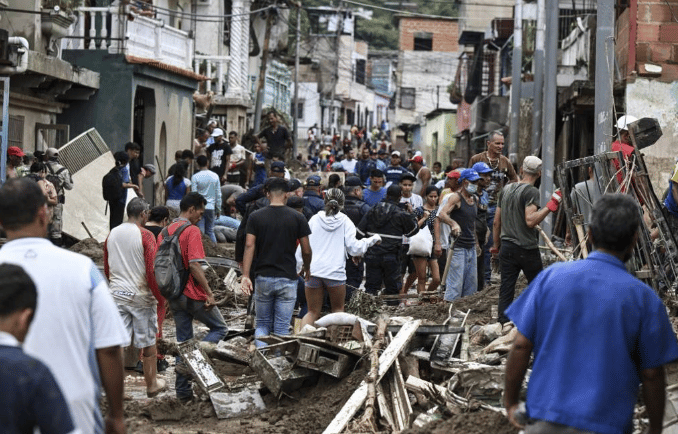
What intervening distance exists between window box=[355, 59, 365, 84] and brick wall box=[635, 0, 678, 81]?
237ft

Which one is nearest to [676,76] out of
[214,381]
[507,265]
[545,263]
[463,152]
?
[545,263]

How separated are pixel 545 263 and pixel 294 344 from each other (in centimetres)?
419

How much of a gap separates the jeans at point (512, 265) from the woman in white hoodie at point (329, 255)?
4.74 ft

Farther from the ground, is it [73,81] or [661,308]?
[73,81]

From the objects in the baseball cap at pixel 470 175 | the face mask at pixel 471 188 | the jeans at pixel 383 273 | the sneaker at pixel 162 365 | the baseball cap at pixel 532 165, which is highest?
the baseball cap at pixel 532 165

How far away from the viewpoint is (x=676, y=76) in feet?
59.6

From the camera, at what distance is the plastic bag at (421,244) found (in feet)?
49.6

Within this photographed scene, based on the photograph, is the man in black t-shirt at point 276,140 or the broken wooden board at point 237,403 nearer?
the broken wooden board at point 237,403

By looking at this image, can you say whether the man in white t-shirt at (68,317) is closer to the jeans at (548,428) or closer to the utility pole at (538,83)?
the jeans at (548,428)

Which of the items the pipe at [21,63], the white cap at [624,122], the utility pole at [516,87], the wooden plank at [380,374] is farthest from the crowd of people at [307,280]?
the utility pole at [516,87]

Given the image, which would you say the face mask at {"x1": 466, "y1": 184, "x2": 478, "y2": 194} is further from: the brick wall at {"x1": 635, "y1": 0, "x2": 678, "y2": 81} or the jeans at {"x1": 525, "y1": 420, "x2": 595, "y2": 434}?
the jeans at {"x1": 525, "y1": 420, "x2": 595, "y2": 434}

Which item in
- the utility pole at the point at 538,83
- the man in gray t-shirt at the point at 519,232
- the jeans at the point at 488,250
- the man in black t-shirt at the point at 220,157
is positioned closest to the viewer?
the man in gray t-shirt at the point at 519,232

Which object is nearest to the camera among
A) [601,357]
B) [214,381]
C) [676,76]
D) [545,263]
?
[601,357]

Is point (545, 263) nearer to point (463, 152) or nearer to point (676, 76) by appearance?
point (676, 76)
